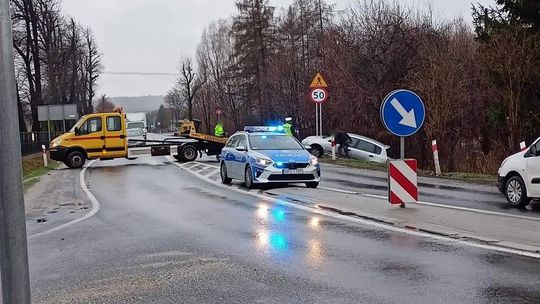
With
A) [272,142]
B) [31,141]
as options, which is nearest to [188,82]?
[31,141]

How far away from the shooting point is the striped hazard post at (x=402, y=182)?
10773 millimetres

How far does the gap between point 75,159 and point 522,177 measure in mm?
21630

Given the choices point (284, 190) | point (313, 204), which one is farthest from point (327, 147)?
point (313, 204)

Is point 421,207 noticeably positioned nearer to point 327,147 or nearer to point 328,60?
point 327,147

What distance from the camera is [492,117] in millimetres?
24078

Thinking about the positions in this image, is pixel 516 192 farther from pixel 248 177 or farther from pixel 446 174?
pixel 446 174

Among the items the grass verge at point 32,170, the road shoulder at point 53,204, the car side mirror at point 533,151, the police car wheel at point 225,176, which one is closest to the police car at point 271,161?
the police car wheel at point 225,176

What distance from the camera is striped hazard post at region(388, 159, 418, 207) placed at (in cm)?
1077

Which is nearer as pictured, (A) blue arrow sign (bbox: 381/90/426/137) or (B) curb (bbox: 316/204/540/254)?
(B) curb (bbox: 316/204/540/254)

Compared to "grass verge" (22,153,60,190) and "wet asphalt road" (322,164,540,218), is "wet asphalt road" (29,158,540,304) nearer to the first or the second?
"wet asphalt road" (322,164,540,218)

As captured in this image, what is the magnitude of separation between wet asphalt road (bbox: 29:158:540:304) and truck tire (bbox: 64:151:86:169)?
17.4 m

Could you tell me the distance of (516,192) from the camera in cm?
1184

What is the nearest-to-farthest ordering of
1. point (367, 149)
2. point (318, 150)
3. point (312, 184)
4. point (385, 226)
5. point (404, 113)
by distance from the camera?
point (385, 226), point (404, 113), point (312, 184), point (367, 149), point (318, 150)

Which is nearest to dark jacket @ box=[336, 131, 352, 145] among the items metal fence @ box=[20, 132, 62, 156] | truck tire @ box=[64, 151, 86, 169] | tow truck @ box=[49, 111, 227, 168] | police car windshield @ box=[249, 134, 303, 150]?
tow truck @ box=[49, 111, 227, 168]
